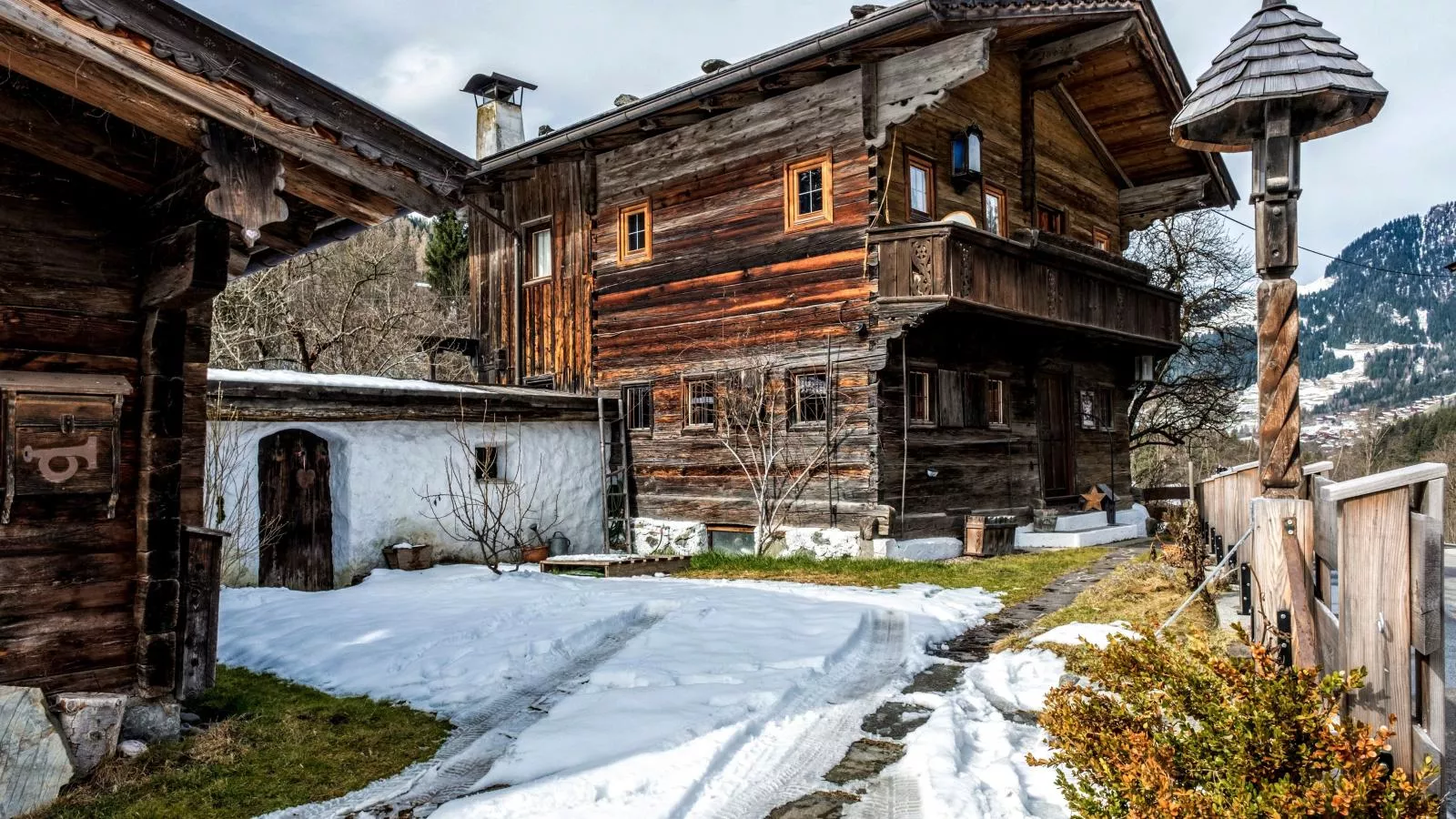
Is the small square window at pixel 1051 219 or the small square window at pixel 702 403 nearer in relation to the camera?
the small square window at pixel 702 403

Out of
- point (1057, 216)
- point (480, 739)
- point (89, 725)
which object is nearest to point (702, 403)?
point (1057, 216)

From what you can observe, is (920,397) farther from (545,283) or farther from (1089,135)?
(545,283)

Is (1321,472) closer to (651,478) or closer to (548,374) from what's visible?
Answer: (651,478)

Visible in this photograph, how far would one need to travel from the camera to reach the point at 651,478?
53.5ft

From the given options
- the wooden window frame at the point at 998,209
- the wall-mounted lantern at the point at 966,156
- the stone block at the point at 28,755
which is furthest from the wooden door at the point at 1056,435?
the stone block at the point at 28,755

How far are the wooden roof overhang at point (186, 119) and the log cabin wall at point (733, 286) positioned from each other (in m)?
8.83

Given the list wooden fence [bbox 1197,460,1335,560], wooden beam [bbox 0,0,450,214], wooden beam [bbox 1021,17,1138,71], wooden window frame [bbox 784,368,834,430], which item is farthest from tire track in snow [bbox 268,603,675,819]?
wooden beam [bbox 1021,17,1138,71]

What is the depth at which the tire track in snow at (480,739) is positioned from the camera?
4469 millimetres

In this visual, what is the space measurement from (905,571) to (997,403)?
4764 millimetres

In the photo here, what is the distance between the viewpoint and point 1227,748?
3.09 m

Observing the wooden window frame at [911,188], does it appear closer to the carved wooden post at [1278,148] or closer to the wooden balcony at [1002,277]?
the wooden balcony at [1002,277]

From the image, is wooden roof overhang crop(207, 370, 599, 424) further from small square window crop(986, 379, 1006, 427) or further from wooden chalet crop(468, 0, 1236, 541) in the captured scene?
small square window crop(986, 379, 1006, 427)

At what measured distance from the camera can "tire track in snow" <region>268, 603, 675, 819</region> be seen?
14.7 feet

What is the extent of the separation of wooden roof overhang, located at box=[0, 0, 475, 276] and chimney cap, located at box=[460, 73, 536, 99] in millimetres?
15635
